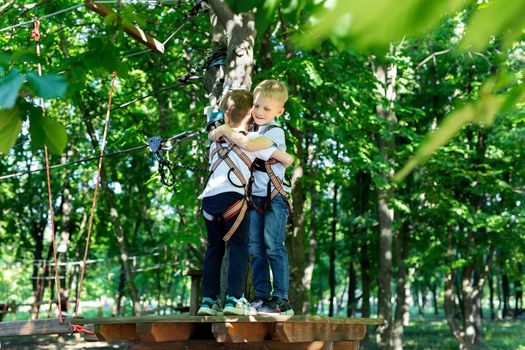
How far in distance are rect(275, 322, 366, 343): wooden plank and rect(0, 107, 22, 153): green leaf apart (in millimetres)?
2938

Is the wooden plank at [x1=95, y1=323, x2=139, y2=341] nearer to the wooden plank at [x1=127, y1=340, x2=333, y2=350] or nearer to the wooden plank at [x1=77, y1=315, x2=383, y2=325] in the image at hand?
the wooden plank at [x1=77, y1=315, x2=383, y2=325]

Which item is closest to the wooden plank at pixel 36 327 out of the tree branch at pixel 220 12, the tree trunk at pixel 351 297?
the tree branch at pixel 220 12

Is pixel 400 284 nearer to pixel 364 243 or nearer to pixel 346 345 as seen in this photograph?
pixel 364 243

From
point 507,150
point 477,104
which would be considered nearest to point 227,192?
point 477,104

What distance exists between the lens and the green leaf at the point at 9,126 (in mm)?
1375

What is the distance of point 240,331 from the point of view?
411 cm

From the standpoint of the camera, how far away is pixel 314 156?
15266 mm

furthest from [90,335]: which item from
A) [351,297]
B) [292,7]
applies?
[351,297]

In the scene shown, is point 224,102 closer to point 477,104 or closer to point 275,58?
point 477,104

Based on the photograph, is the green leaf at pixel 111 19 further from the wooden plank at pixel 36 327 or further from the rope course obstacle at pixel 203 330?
the wooden plank at pixel 36 327

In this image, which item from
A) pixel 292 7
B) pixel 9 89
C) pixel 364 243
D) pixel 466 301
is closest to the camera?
pixel 292 7

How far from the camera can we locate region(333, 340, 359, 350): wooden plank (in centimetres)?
530

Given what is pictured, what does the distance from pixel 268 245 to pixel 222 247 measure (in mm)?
313

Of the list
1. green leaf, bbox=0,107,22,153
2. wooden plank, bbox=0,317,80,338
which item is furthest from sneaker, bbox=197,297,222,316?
green leaf, bbox=0,107,22,153
